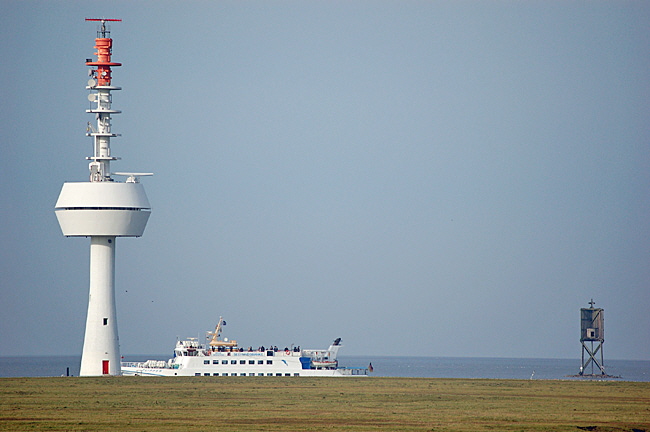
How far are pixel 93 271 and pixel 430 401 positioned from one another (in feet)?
117

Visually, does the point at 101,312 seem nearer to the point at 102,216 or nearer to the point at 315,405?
the point at 102,216

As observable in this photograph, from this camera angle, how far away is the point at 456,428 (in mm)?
55125

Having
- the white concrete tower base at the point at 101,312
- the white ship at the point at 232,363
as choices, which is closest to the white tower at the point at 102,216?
the white concrete tower base at the point at 101,312

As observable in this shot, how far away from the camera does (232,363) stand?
4350 inches

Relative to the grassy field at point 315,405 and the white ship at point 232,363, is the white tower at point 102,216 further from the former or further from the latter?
the white ship at point 232,363

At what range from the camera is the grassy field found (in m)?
56.3

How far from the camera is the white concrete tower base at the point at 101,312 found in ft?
308

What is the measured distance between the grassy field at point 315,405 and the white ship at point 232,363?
1461 cm

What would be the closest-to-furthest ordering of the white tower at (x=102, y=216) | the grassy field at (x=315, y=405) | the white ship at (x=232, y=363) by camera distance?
the grassy field at (x=315, y=405) → the white tower at (x=102, y=216) → the white ship at (x=232, y=363)

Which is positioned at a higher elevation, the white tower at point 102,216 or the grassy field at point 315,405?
the white tower at point 102,216

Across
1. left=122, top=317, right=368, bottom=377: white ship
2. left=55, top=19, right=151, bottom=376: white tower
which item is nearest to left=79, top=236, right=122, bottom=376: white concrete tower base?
left=55, top=19, right=151, bottom=376: white tower

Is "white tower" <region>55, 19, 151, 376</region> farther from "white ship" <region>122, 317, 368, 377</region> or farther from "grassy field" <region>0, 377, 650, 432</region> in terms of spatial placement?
"white ship" <region>122, 317, 368, 377</region>

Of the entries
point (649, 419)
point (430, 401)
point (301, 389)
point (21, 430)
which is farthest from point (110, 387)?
point (649, 419)

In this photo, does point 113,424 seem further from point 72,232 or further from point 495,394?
point 72,232
